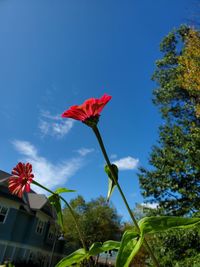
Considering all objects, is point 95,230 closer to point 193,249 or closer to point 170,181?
point 170,181

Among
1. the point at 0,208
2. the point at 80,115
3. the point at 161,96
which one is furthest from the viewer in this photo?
the point at 0,208

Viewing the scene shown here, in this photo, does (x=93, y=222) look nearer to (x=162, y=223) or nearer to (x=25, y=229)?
(x=25, y=229)

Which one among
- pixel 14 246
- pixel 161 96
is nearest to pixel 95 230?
pixel 14 246

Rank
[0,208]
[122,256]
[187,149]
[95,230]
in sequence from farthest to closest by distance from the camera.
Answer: [95,230] < [0,208] < [187,149] < [122,256]

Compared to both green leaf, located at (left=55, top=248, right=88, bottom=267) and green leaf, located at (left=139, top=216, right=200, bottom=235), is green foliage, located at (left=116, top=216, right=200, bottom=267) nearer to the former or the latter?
green leaf, located at (left=139, top=216, right=200, bottom=235)

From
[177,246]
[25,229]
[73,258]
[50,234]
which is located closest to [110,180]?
[73,258]

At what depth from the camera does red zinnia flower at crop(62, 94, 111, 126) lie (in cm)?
97

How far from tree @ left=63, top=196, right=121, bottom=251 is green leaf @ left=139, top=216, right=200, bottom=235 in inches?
1282

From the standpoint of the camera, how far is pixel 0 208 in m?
24.2

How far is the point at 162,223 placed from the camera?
856mm

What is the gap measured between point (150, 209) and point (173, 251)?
4387mm

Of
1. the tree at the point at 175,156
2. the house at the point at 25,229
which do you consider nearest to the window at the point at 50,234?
the house at the point at 25,229

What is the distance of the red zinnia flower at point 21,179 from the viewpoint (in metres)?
1.11

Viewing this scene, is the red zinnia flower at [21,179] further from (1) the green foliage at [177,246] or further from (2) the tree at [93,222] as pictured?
(2) the tree at [93,222]
